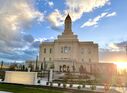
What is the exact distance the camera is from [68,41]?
74438mm

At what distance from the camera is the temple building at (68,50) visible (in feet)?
241

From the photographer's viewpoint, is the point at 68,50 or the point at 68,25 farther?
the point at 68,25

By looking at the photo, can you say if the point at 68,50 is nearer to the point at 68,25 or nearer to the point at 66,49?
the point at 66,49

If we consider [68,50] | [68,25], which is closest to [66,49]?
[68,50]

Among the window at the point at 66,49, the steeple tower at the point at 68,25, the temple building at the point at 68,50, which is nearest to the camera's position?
the temple building at the point at 68,50

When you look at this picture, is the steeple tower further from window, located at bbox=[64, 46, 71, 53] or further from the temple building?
window, located at bbox=[64, 46, 71, 53]

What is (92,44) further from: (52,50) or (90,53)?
(52,50)

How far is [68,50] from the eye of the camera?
74.2 m

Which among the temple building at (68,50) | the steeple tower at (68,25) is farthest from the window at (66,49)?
the steeple tower at (68,25)

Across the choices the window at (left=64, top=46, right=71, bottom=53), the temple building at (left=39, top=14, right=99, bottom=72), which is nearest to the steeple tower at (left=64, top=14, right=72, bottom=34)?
the temple building at (left=39, top=14, right=99, bottom=72)

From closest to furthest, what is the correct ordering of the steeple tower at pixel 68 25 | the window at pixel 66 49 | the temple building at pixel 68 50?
the temple building at pixel 68 50, the window at pixel 66 49, the steeple tower at pixel 68 25

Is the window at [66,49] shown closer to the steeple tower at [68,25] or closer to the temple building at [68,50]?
the temple building at [68,50]

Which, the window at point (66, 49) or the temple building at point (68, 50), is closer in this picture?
the temple building at point (68, 50)

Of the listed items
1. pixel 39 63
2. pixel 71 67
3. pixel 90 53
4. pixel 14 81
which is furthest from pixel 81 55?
pixel 14 81
